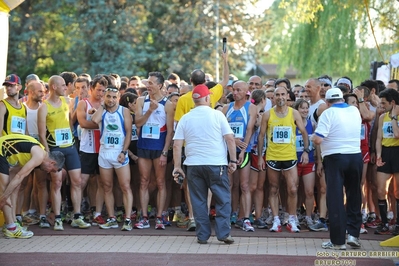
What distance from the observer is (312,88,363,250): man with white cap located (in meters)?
10.7

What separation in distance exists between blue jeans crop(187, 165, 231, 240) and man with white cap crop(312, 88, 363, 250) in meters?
1.32

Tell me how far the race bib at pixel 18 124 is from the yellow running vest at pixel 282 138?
3517 millimetres

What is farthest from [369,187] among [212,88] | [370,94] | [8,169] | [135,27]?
[135,27]

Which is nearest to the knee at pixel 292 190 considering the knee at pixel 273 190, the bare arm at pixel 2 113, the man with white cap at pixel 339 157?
the knee at pixel 273 190

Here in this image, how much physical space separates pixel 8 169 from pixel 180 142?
225cm

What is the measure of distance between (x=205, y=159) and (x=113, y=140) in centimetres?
200

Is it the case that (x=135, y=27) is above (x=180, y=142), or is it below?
above

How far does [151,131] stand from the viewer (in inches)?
508

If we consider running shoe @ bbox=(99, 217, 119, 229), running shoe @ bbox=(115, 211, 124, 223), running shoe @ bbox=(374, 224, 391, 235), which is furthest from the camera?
running shoe @ bbox=(115, 211, 124, 223)

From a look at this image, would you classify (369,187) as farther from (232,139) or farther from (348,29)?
(348,29)

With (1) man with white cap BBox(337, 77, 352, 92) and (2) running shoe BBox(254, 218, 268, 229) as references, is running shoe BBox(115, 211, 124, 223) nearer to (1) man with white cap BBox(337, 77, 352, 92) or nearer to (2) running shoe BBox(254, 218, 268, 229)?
(2) running shoe BBox(254, 218, 268, 229)

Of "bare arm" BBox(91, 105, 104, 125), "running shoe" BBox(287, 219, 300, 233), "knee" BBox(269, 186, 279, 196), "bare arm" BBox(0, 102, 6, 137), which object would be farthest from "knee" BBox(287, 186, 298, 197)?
"bare arm" BBox(0, 102, 6, 137)

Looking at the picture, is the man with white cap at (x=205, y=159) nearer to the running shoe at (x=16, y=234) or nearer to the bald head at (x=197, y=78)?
the bald head at (x=197, y=78)

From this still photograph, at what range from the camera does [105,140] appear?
12734 mm
